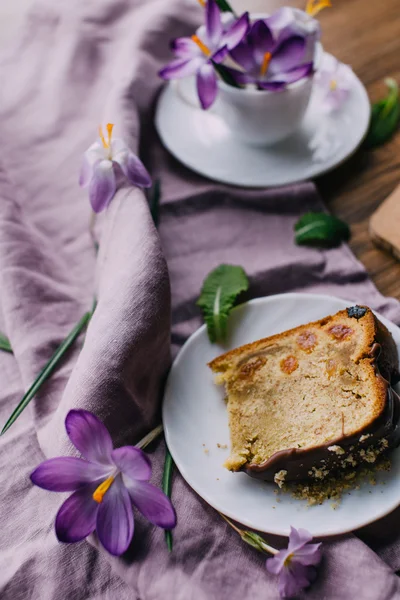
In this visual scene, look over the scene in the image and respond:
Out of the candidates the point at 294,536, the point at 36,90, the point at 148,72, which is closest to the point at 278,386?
the point at 294,536

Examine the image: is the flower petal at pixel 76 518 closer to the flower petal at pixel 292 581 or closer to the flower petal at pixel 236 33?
the flower petal at pixel 292 581

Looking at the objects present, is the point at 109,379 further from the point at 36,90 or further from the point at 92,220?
the point at 36,90

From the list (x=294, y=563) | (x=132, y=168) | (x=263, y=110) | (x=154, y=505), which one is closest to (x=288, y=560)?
(x=294, y=563)

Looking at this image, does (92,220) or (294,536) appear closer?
(294,536)

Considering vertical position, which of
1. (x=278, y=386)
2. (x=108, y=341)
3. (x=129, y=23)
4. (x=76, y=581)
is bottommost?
(x=76, y=581)

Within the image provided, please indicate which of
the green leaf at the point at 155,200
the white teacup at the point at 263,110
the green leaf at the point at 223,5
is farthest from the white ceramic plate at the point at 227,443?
the green leaf at the point at 223,5
